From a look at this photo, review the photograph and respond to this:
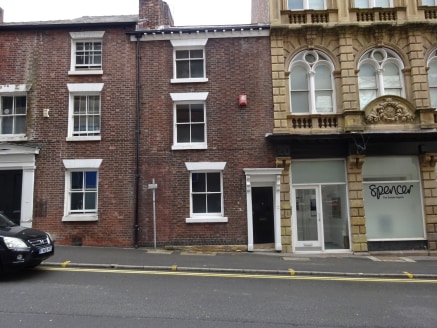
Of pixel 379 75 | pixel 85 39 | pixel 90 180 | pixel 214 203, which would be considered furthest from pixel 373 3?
pixel 90 180

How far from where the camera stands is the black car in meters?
8.09

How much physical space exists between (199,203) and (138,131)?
11.2ft

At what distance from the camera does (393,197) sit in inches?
550

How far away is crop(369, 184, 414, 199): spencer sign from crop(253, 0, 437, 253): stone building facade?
0.12ft

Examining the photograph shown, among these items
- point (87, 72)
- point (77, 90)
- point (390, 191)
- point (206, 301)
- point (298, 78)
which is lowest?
point (206, 301)

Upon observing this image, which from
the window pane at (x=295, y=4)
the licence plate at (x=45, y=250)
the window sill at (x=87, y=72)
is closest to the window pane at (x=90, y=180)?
the window sill at (x=87, y=72)

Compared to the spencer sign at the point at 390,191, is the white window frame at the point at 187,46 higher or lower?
higher

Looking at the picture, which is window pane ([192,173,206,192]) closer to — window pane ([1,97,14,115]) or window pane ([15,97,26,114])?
window pane ([15,97,26,114])

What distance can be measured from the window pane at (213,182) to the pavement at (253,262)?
7.61 ft

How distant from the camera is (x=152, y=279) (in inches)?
350

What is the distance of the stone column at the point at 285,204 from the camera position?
13555 mm

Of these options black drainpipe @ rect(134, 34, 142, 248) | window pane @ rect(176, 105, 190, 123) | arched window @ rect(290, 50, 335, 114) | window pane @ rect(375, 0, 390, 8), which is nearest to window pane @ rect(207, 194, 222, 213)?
black drainpipe @ rect(134, 34, 142, 248)

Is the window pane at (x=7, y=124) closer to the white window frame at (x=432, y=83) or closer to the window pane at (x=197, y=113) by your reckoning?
the window pane at (x=197, y=113)

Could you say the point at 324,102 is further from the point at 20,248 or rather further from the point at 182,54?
the point at 20,248
